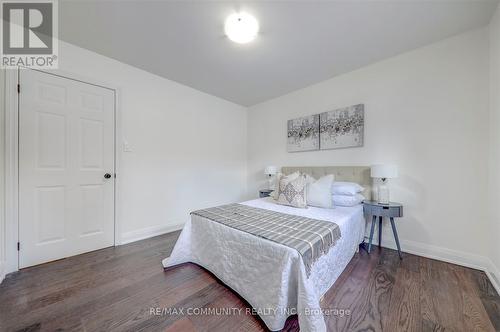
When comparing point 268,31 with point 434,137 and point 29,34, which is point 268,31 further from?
point 29,34

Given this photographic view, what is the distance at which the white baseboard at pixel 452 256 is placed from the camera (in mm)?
1646

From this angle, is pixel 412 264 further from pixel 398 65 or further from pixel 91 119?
pixel 91 119

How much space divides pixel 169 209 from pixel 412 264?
3.29 m

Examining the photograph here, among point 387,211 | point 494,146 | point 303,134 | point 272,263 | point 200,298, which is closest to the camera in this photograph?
point 272,263

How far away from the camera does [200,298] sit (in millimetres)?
1438

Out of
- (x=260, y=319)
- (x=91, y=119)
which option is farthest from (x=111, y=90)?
(x=260, y=319)

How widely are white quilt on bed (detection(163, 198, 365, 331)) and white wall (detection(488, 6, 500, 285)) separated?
1.06 metres

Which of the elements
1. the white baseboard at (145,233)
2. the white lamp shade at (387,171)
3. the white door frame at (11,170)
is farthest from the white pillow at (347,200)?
the white door frame at (11,170)

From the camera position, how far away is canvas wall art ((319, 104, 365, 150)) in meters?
2.58

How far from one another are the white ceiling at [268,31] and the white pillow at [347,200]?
1827 mm

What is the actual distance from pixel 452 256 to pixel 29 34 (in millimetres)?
5154

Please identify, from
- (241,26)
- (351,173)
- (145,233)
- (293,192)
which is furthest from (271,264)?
(145,233)

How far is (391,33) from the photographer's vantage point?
75.5 inches

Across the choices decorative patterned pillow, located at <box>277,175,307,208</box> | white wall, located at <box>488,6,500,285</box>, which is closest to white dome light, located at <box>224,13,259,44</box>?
decorative patterned pillow, located at <box>277,175,307,208</box>
